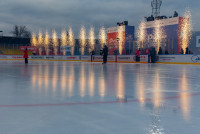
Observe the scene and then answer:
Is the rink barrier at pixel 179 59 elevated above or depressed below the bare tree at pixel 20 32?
below

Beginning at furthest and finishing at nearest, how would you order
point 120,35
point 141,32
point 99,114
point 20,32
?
point 20,32
point 120,35
point 141,32
point 99,114

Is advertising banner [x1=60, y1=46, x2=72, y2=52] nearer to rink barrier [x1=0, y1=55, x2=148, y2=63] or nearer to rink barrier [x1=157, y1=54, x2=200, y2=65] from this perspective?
rink barrier [x1=0, y1=55, x2=148, y2=63]

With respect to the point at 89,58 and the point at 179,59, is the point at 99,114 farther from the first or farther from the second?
the point at 89,58

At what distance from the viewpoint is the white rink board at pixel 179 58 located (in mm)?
24278

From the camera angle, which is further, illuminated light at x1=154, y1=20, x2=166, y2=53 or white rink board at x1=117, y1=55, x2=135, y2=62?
illuminated light at x1=154, y1=20, x2=166, y2=53

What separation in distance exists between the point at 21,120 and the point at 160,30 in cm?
3785

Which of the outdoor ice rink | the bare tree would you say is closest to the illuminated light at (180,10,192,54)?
the outdoor ice rink

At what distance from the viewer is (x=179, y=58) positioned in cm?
2567

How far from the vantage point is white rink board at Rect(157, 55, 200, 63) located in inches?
956

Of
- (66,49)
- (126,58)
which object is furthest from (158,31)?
(66,49)

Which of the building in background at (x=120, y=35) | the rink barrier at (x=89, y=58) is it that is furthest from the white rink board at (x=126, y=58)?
the building in background at (x=120, y=35)

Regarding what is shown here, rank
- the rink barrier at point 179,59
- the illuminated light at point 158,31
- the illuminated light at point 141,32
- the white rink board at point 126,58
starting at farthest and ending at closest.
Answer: the illuminated light at point 141,32
the illuminated light at point 158,31
the white rink board at point 126,58
the rink barrier at point 179,59

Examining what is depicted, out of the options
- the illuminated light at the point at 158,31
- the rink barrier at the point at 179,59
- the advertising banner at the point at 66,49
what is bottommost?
the rink barrier at the point at 179,59

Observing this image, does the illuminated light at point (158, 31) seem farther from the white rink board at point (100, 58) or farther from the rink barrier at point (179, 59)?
the rink barrier at point (179, 59)
